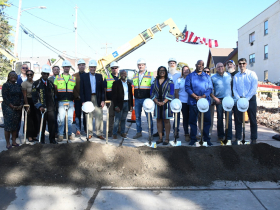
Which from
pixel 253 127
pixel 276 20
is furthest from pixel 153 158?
pixel 276 20

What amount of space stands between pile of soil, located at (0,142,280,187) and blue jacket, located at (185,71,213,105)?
1.52 meters

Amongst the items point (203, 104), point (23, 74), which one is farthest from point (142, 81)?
point (23, 74)

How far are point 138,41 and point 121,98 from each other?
7763mm

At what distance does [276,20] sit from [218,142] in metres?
24.0

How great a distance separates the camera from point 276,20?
25250 mm

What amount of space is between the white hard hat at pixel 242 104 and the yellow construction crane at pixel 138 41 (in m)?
9.19

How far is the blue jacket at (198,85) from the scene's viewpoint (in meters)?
5.77

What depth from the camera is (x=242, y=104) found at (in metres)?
5.38

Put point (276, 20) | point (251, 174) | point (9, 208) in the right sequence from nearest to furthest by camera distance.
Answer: point (9, 208) < point (251, 174) < point (276, 20)

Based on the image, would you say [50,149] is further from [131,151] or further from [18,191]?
[131,151]

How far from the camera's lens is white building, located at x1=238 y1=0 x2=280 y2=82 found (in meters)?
25.4

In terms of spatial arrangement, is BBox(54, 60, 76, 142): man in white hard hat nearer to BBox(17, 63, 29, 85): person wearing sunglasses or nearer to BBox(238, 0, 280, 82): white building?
BBox(17, 63, 29, 85): person wearing sunglasses

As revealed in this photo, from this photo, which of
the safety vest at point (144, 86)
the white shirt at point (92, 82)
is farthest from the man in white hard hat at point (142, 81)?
the white shirt at point (92, 82)

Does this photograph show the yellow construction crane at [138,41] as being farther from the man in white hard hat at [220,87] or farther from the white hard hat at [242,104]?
the white hard hat at [242,104]
